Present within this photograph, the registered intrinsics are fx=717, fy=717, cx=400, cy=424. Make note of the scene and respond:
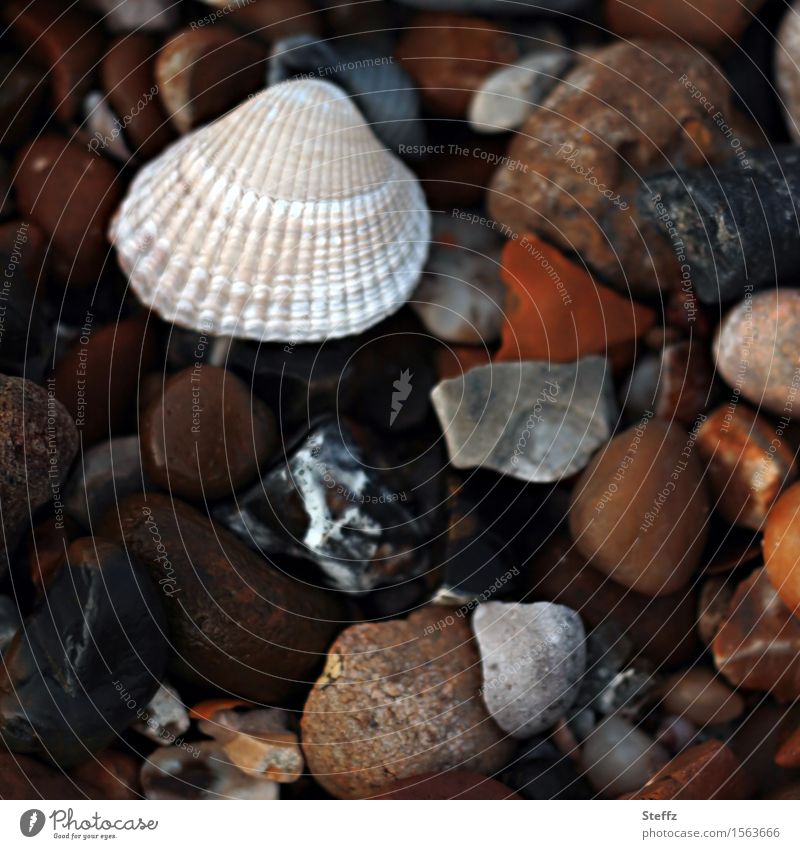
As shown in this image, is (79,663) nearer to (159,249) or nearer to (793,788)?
(159,249)

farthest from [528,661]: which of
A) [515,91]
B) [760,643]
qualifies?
[515,91]

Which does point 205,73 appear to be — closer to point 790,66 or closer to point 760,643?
point 790,66

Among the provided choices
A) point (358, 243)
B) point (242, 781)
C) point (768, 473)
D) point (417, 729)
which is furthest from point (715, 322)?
point (242, 781)

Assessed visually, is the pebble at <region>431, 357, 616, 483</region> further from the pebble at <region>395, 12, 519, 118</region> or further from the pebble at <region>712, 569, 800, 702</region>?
the pebble at <region>395, 12, 519, 118</region>

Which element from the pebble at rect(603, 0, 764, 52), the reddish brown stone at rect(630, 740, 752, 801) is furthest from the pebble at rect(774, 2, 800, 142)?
the reddish brown stone at rect(630, 740, 752, 801)

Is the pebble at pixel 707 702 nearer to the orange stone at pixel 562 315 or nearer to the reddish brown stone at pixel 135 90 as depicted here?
the orange stone at pixel 562 315

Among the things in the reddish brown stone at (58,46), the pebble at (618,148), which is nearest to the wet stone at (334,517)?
the pebble at (618,148)
